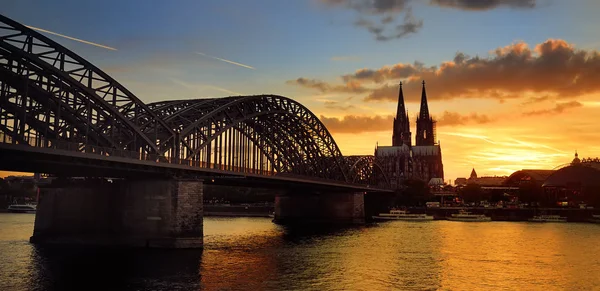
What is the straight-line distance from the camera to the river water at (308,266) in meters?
44.2

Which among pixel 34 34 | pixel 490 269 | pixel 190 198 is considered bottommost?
pixel 490 269

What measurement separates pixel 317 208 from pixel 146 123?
248 ft

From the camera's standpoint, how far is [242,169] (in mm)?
86125

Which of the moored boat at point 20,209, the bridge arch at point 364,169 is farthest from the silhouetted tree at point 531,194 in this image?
the moored boat at point 20,209

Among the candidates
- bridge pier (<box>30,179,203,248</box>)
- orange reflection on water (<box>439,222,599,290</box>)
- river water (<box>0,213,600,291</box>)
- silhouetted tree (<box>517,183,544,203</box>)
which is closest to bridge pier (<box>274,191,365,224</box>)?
orange reflection on water (<box>439,222,599,290</box>)

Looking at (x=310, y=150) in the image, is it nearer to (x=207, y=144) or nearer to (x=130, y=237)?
(x=207, y=144)

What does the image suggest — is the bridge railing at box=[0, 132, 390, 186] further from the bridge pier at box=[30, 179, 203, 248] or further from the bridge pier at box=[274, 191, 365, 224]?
the bridge pier at box=[274, 191, 365, 224]

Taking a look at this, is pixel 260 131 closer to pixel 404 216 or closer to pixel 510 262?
pixel 510 262

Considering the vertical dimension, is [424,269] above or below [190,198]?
below

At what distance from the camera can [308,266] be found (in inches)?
2169

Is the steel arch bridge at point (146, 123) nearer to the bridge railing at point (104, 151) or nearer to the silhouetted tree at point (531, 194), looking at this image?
the bridge railing at point (104, 151)

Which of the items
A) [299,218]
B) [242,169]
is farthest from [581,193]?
[242,169]

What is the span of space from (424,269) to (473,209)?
129816mm

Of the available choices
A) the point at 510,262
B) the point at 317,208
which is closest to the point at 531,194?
the point at 317,208
